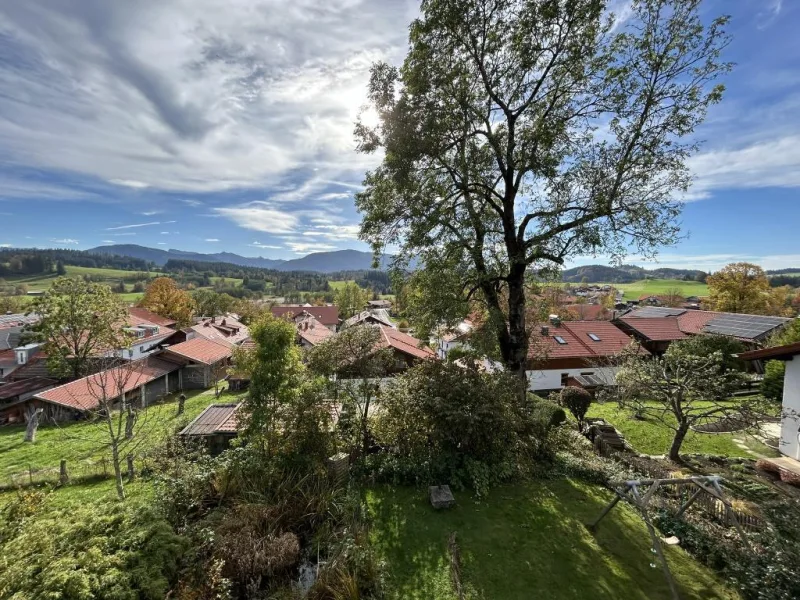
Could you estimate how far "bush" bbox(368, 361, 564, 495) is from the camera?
29.8 feet

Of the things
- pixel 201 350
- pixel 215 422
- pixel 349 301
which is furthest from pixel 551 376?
pixel 349 301

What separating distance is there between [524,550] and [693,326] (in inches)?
1540

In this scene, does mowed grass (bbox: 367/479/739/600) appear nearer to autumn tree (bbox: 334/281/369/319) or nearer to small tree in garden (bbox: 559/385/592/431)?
small tree in garden (bbox: 559/385/592/431)

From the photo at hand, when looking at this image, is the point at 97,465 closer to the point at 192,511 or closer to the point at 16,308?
the point at 192,511

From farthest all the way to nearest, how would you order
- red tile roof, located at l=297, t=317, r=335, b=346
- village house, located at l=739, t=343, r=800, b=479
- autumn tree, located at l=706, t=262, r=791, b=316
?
red tile roof, located at l=297, t=317, r=335, b=346 → autumn tree, located at l=706, t=262, r=791, b=316 → village house, located at l=739, t=343, r=800, b=479

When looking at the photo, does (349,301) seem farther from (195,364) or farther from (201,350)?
(195,364)

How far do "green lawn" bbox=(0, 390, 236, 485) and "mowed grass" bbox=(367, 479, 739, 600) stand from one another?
355 inches

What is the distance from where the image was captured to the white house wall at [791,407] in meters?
12.7

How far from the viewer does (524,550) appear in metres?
6.75

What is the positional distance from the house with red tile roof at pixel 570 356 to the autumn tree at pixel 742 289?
20.4 meters

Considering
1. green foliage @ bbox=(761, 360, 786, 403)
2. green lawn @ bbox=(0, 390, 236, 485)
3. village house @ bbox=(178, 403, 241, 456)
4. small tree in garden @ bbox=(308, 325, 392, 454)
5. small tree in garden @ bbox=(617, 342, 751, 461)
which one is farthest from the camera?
green foliage @ bbox=(761, 360, 786, 403)

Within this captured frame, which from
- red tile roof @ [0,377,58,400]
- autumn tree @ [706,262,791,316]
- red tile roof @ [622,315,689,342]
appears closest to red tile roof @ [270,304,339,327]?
red tile roof @ [0,377,58,400]

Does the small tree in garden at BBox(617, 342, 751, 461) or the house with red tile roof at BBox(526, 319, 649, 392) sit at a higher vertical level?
the small tree in garden at BBox(617, 342, 751, 461)

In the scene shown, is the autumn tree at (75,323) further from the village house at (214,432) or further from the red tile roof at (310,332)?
the village house at (214,432)
